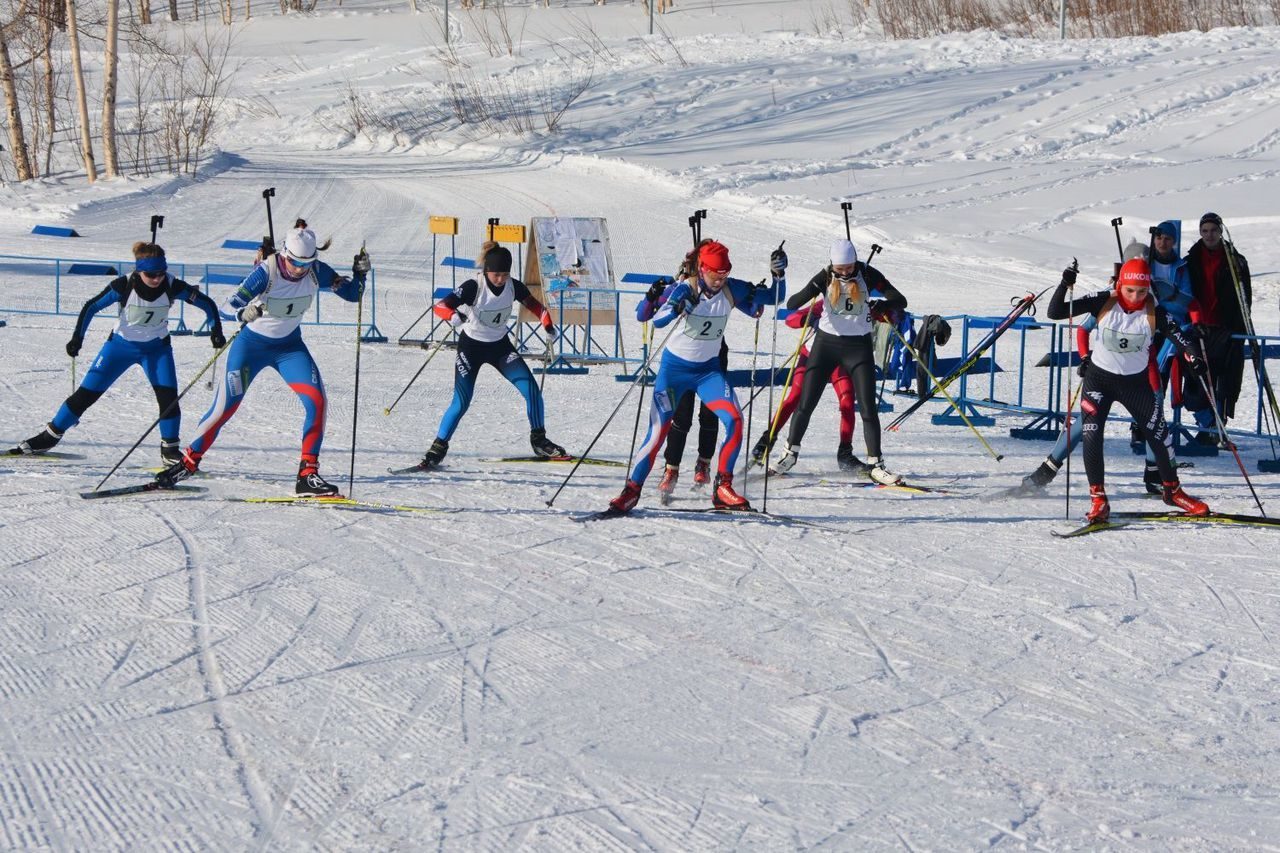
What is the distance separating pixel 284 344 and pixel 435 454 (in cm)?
166

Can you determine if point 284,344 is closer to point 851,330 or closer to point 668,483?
point 668,483

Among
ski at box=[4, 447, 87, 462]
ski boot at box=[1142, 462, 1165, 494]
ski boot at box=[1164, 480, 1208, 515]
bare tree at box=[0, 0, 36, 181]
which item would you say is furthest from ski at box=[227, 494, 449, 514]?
bare tree at box=[0, 0, 36, 181]

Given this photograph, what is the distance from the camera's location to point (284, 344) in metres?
9.60

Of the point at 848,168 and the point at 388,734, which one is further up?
the point at 848,168

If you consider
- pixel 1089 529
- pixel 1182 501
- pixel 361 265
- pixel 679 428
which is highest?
pixel 361 265

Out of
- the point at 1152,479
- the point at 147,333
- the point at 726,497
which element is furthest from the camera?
the point at 147,333

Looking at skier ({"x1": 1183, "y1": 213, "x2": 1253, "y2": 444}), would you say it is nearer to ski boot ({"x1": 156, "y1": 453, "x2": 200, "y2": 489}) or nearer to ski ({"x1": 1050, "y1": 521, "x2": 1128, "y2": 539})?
ski ({"x1": 1050, "y1": 521, "x2": 1128, "y2": 539})

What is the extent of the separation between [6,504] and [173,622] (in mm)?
3021

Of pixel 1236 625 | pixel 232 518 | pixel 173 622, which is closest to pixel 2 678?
pixel 173 622

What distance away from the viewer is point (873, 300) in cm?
1036

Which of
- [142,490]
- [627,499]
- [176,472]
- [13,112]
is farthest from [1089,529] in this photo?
[13,112]

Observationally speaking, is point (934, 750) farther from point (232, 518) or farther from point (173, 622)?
point (232, 518)

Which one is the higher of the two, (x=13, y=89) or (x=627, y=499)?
(x=13, y=89)

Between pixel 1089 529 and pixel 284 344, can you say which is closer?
pixel 1089 529
